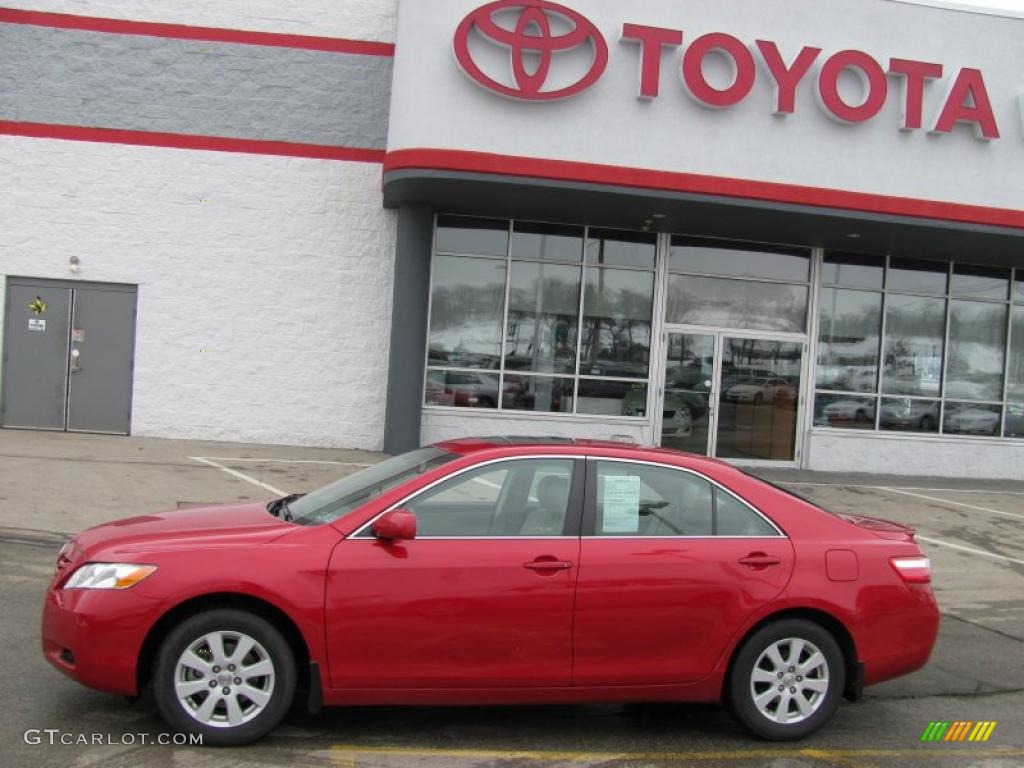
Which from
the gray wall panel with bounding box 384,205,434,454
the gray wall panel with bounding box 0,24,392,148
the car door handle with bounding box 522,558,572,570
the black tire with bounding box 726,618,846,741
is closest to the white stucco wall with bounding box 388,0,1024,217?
the gray wall panel with bounding box 384,205,434,454

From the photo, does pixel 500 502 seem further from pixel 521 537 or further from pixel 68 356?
pixel 68 356

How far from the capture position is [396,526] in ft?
13.8

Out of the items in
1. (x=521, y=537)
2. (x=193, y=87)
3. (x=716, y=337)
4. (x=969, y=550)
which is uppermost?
(x=193, y=87)

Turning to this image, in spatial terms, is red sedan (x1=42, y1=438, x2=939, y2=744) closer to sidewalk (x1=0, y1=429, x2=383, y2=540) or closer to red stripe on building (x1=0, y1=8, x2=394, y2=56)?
sidewalk (x1=0, y1=429, x2=383, y2=540)

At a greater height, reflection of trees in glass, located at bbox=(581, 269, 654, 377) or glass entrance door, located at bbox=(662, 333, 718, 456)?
reflection of trees in glass, located at bbox=(581, 269, 654, 377)

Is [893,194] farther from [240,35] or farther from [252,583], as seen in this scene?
[252,583]

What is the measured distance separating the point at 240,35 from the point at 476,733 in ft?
40.9

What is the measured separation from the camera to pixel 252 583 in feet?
13.4

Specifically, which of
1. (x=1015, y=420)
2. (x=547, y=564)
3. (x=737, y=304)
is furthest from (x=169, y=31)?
(x=1015, y=420)

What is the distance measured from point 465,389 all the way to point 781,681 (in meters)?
10.3

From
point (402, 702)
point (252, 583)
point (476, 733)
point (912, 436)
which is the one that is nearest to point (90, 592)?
point (252, 583)

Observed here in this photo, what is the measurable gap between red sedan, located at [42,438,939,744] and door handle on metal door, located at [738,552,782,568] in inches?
0.5

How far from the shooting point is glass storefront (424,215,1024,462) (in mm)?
14516

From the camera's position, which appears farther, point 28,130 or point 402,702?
point 28,130
